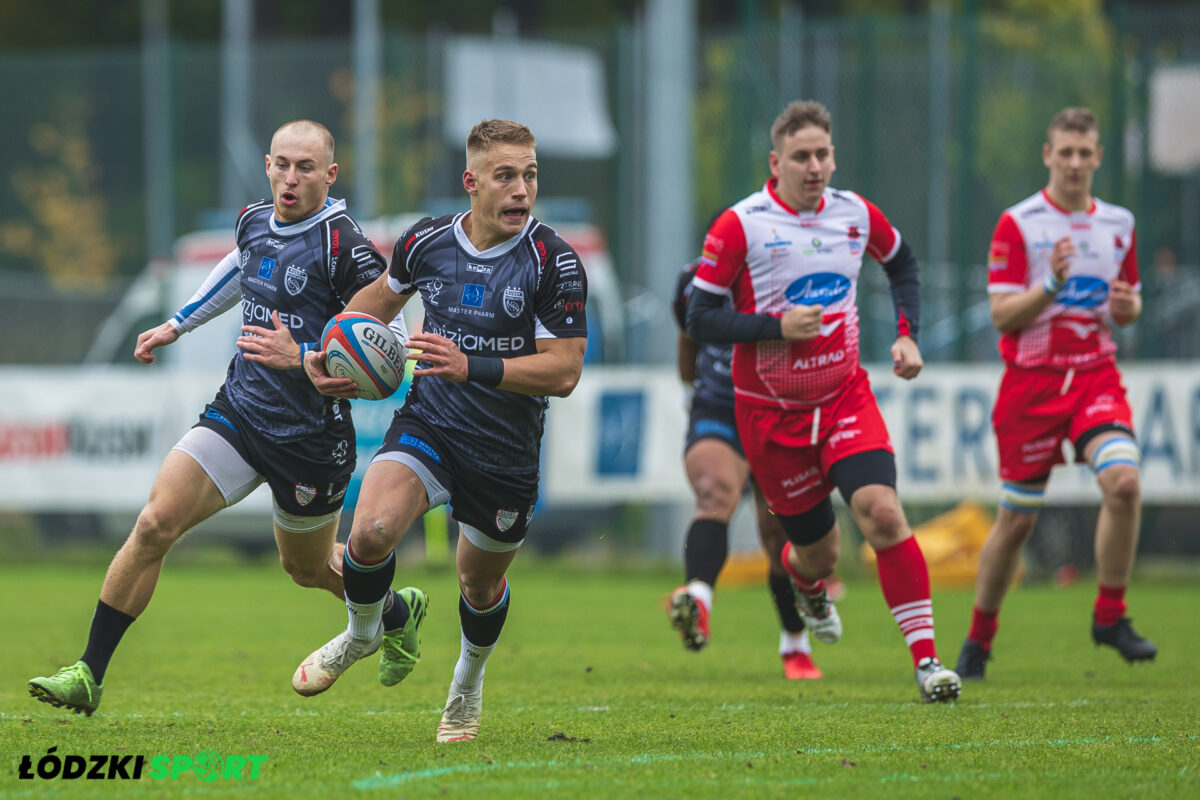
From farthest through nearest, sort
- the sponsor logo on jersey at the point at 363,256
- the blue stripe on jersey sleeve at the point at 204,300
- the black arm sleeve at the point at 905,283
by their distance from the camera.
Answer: the black arm sleeve at the point at 905,283 < the blue stripe on jersey sleeve at the point at 204,300 < the sponsor logo on jersey at the point at 363,256

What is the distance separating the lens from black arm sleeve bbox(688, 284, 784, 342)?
699cm

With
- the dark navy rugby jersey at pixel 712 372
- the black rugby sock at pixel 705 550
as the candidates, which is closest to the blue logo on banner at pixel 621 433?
the dark navy rugby jersey at pixel 712 372

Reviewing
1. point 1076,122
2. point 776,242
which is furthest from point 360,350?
point 1076,122

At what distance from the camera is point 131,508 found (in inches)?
602

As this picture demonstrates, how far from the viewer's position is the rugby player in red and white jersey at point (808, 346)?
698 centimetres

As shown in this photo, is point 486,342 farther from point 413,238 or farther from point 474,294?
point 413,238

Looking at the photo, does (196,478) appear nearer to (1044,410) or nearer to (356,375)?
(356,375)

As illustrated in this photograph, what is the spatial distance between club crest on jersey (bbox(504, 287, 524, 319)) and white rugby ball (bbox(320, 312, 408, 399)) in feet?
1.43

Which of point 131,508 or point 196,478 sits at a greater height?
point 196,478

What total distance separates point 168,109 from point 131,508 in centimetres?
478

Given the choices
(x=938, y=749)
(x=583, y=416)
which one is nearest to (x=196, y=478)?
(x=938, y=749)

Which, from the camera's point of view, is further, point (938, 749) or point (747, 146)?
point (747, 146)

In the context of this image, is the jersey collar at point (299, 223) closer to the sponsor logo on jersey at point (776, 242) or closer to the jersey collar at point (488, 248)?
the jersey collar at point (488, 248)

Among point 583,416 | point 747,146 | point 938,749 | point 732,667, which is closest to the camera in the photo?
point 938,749
